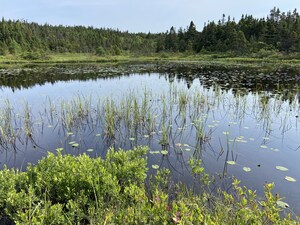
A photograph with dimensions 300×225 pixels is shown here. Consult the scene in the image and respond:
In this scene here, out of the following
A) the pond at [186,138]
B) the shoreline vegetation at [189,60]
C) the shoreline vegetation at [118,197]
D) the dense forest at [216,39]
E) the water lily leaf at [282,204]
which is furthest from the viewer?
the dense forest at [216,39]

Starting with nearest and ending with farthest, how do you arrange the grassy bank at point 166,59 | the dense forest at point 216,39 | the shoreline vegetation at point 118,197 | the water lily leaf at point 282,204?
the shoreline vegetation at point 118,197 < the water lily leaf at point 282,204 < the grassy bank at point 166,59 < the dense forest at point 216,39

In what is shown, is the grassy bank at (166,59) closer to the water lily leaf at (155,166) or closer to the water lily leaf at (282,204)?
the water lily leaf at (155,166)

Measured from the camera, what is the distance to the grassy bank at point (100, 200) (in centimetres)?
310

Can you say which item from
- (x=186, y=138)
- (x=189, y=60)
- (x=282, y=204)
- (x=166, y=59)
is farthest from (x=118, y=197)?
(x=166, y=59)

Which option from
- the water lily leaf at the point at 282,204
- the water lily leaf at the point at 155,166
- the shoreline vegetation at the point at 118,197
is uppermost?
the shoreline vegetation at the point at 118,197

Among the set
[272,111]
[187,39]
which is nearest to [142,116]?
[272,111]

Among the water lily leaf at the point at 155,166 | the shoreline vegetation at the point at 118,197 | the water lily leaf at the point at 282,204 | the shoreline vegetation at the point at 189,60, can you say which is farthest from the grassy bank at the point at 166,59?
the shoreline vegetation at the point at 118,197

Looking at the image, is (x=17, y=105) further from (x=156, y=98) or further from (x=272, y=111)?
(x=272, y=111)

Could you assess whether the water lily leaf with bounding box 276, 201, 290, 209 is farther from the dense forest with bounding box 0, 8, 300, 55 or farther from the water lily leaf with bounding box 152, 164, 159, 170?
the dense forest with bounding box 0, 8, 300, 55

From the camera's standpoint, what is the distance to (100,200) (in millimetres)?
3918

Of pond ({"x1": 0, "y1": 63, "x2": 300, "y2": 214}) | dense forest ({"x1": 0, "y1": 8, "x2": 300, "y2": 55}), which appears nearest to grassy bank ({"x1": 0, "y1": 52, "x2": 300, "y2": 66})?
dense forest ({"x1": 0, "y1": 8, "x2": 300, "y2": 55})

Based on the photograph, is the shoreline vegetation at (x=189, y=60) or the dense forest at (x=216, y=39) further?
the dense forest at (x=216, y=39)

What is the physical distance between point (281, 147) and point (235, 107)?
4.83 metres

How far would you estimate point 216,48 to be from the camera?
6272cm
